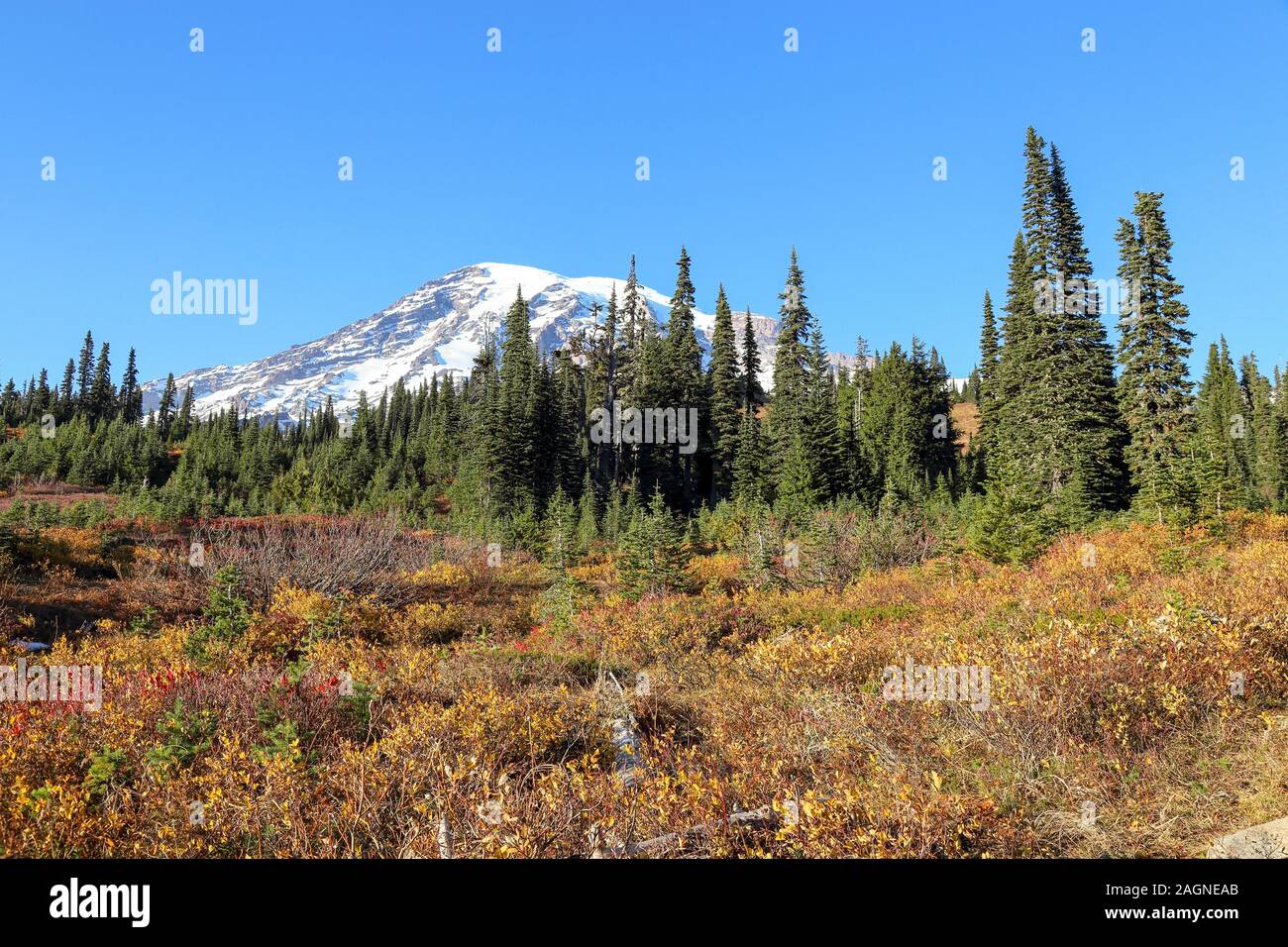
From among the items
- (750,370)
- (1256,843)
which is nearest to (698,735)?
(1256,843)

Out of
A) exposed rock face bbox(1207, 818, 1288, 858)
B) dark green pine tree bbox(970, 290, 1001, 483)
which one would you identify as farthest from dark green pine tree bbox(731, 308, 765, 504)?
exposed rock face bbox(1207, 818, 1288, 858)

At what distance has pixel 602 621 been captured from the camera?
54.7 ft

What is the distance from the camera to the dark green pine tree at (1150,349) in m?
29.0

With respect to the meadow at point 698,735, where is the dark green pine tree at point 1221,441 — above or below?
above

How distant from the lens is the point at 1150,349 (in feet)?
96.6

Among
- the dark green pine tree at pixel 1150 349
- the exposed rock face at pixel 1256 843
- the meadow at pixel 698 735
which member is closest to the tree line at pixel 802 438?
the dark green pine tree at pixel 1150 349

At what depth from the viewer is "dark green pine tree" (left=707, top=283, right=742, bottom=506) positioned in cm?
5012

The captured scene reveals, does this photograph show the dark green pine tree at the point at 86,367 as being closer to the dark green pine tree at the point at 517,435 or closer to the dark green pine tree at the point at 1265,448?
the dark green pine tree at the point at 517,435

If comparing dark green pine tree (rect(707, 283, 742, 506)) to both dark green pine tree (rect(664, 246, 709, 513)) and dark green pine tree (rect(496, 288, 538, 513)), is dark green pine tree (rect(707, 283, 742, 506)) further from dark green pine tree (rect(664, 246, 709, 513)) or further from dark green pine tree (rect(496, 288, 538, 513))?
dark green pine tree (rect(496, 288, 538, 513))

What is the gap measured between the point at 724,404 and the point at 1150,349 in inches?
1070

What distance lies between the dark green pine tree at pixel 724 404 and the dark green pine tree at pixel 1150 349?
24.5 m

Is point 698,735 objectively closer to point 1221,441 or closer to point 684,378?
point 1221,441

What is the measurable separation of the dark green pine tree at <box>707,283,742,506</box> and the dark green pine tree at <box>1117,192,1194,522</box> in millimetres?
24486
